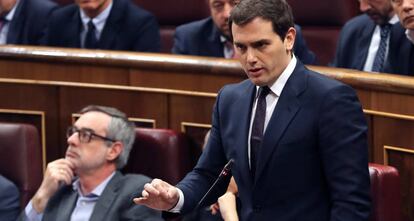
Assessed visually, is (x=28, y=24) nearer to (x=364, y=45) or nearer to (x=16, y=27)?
(x=16, y=27)

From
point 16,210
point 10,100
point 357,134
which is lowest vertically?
point 16,210

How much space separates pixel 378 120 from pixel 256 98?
369mm

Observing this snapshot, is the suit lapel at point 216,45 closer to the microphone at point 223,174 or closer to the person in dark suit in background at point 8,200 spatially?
the person in dark suit in background at point 8,200

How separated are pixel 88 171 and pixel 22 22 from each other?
536mm

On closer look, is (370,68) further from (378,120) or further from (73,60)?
(73,60)

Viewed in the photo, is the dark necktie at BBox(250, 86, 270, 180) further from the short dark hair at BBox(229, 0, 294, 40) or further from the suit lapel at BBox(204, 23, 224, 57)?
the suit lapel at BBox(204, 23, 224, 57)

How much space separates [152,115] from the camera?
5.43 feet

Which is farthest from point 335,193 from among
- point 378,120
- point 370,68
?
point 370,68

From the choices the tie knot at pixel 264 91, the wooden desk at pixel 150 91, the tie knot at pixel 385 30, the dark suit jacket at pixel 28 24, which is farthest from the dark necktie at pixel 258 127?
the dark suit jacket at pixel 28 24

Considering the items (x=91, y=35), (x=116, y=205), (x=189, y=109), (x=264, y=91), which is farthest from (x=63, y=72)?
(x=264, y=91)

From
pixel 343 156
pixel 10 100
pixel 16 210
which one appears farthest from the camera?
pixel 10 100

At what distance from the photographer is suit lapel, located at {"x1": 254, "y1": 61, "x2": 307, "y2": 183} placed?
1.00 m

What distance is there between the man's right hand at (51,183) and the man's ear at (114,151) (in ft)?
0.21

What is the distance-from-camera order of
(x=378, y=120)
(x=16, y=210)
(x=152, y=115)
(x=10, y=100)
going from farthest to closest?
1. (x=10, y=100)
2. (x=152, y=115)
3. (x=16, y=210)
4. (x=378, y=120)
